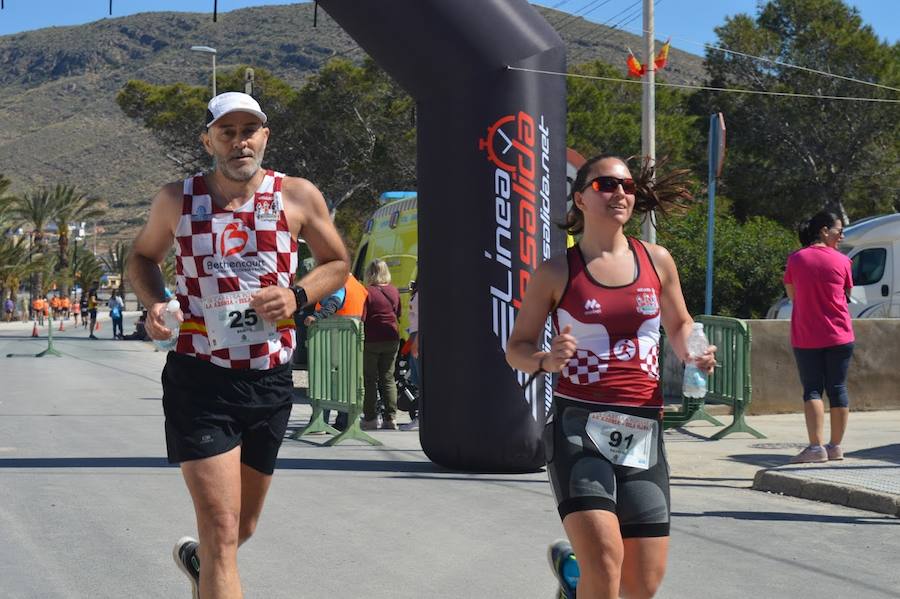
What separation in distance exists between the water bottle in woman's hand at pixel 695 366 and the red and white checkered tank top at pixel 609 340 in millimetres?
143

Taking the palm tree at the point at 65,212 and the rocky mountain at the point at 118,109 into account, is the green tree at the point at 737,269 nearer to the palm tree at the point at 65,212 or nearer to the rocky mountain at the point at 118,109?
the palm tree at the point at 65,212

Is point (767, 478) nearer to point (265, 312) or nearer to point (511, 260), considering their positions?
point (511, 260)

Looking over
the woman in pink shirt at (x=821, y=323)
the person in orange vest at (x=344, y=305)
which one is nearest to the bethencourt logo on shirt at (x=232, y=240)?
the woman in pink shirt at (x=821, y=323)

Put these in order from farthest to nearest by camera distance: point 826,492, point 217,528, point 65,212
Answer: point 65,212 < point 826,492 < point 217,528

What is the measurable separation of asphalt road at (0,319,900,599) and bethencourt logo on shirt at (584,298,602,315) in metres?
2.00

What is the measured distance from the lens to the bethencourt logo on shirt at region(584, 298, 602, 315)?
4.18m

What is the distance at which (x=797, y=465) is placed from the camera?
9.31 m

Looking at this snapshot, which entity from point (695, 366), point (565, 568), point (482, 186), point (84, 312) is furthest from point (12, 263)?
point (695, 366)

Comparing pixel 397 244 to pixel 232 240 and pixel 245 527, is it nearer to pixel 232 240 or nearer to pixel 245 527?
pixel 245 527

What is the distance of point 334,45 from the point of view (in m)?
184

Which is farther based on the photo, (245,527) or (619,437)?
(245,527)

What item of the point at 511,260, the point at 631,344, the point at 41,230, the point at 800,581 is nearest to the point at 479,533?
the point at 800,581

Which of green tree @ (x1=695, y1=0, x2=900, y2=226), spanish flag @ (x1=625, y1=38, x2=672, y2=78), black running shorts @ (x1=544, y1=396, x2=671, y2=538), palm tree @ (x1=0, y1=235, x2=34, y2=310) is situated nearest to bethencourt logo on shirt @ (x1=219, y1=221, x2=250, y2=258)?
black running shorts @ (x1=544, y1=396, x2=671, y2=538)

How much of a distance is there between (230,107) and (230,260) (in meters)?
0.51
